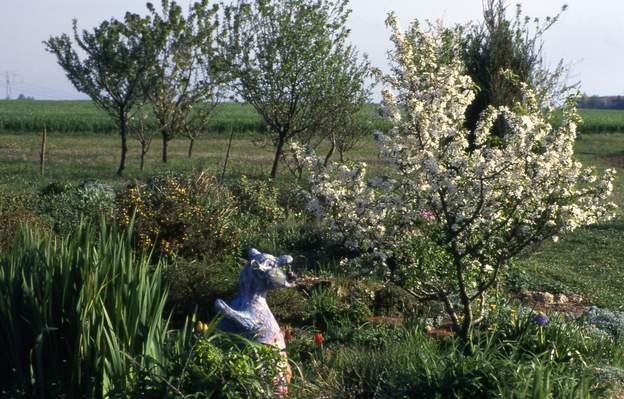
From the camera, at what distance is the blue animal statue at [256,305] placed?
5992 mm

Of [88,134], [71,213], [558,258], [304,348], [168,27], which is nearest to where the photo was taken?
[304,348]

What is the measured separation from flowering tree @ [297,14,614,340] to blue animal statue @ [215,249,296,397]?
4.40 ft

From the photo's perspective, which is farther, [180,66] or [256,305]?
[180,66]

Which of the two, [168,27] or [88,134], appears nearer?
[168,27]

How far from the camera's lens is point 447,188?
6969 millimetres

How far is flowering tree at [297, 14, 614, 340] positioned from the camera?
6930 mm

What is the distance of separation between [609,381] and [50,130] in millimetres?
42396

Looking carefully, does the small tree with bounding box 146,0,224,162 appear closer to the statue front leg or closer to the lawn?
the lawn

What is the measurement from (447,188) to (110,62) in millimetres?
17485

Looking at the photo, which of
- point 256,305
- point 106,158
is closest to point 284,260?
point 256,305

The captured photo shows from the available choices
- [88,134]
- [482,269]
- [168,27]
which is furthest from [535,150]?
[88,134]

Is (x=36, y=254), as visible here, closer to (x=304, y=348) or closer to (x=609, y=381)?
(x=304, y=348)

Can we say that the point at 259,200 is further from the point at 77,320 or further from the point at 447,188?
the point at 77,320

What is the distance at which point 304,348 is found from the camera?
25.4 ft
